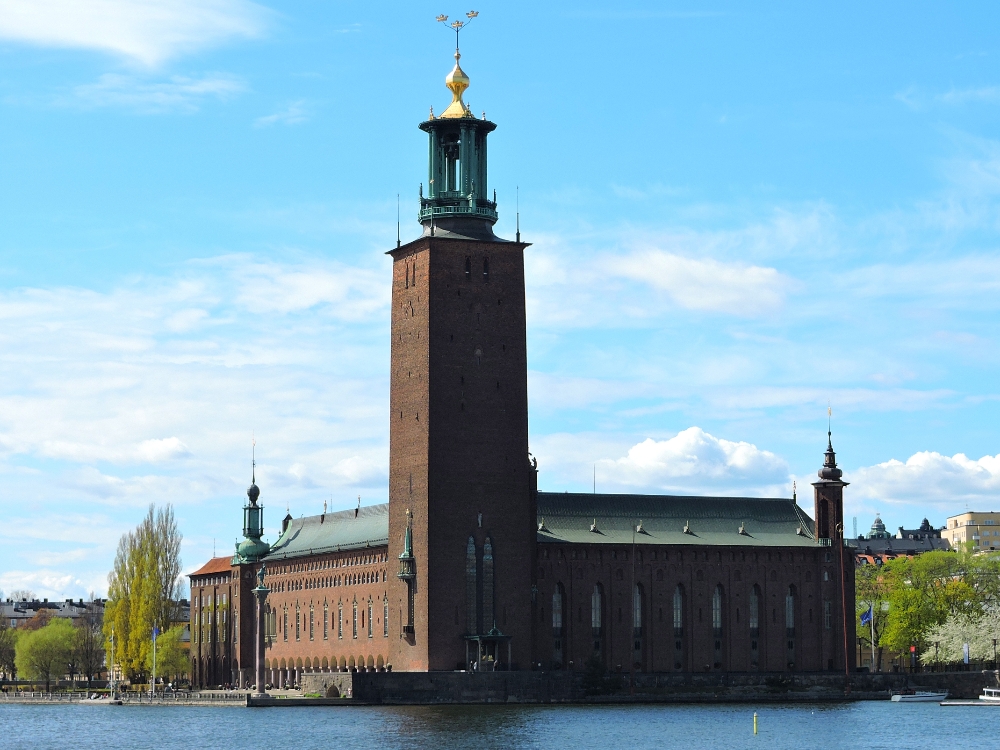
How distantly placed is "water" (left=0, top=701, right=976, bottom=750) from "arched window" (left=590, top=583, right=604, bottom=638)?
38.6ft

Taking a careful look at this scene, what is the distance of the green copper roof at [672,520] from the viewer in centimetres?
11331

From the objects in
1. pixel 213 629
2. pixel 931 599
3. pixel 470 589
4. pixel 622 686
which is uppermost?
pixel 470 589

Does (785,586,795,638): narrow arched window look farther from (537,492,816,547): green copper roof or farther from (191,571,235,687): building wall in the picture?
(191,571,235,687): building wall

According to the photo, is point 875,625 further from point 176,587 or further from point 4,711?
point 4,711

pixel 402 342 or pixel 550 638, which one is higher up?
pixel 402 342

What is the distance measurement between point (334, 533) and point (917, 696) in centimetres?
3911

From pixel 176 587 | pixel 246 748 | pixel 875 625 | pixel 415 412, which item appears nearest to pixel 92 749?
pixel 246 748

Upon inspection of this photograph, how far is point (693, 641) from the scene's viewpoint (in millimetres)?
113438

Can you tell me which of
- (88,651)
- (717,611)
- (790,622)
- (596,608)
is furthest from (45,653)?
(790,622)

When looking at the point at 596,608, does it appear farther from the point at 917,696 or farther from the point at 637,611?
the point at 917,696

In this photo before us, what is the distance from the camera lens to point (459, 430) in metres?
104

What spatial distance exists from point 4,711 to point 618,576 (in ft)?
113

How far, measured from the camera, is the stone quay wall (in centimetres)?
9769

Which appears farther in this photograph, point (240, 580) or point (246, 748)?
point (240, 580)
